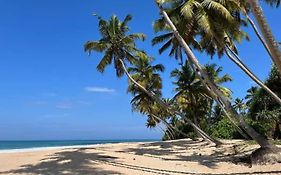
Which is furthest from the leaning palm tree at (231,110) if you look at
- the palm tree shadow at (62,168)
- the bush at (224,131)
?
the bush at (224,131)

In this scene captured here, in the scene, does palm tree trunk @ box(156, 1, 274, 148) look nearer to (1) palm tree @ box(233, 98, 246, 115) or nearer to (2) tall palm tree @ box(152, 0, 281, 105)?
(2) tall palm tree @ box(152, 0, 281, 105)

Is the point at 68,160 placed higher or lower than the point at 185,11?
lower

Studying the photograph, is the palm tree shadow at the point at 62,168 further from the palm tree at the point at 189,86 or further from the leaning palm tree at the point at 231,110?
the palm tree at the point at 189,86

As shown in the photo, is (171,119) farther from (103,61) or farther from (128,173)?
(128,173)

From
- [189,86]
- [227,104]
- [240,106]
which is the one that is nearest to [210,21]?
[227,104]

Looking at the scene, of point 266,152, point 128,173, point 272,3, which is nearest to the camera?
point 128,173

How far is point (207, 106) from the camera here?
4138 cm

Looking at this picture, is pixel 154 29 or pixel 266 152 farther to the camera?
pixel 154 29

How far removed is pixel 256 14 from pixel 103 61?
1857cm

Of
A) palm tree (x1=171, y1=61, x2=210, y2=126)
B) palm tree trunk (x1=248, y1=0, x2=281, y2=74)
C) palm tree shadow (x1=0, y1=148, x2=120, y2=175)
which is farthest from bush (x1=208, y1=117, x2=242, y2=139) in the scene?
palm tree trunk (x1=248, y1=0, x2=281, y2=74)

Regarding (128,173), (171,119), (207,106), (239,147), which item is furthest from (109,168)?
(171,119)

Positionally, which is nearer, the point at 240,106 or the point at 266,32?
the point at 266,32

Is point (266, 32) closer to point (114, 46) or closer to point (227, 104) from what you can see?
point (227, 104)

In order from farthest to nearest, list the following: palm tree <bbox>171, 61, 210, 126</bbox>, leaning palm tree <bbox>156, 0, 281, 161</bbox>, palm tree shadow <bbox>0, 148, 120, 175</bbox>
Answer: palm tree <bbox>171, 61, 210, 126</bbox> → leaning palm tree <bbox>156, 0, 281, 161</bbox> → palm tree shadow <bbox>0, 148, 120, 175</bbox>
